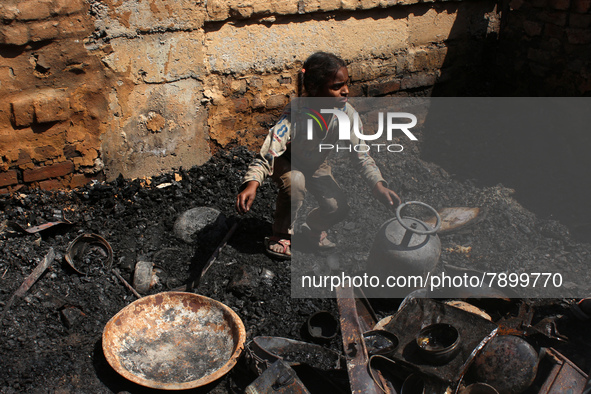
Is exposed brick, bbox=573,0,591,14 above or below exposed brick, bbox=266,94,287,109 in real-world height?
above

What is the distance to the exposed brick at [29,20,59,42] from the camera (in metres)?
4.09

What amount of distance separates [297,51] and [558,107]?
286cm

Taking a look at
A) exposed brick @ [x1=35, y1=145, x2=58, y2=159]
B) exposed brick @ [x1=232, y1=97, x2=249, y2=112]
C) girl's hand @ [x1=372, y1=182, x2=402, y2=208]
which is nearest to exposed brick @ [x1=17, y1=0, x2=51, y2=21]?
exposed brick @ [x1=35, y1=145, x2=58, y2=159]

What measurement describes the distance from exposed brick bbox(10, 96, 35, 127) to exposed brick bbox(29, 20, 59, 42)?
0.50m

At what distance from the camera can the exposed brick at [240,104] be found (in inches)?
203

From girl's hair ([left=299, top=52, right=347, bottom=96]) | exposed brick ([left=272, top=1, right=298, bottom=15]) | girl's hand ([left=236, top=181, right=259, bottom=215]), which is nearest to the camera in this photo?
girl's hand ([left=236, top=181, right=259, bottom=215])

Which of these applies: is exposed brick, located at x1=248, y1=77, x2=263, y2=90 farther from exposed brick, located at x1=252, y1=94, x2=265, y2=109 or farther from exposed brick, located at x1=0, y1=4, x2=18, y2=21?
exposed brick, located at x1=0, y1=4, x2=18, y2=21

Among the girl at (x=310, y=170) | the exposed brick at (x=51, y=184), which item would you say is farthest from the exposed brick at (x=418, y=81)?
the exposed brick at (x=51, y=184)

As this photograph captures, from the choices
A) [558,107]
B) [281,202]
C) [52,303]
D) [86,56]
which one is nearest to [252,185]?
[281,202]

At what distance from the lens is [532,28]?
5625 mm

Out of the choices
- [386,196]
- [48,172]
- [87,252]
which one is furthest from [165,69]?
[386,196]

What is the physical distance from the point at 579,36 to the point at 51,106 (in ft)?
16.7

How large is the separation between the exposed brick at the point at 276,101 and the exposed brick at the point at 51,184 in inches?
84.1

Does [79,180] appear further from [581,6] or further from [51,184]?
[581,6]
